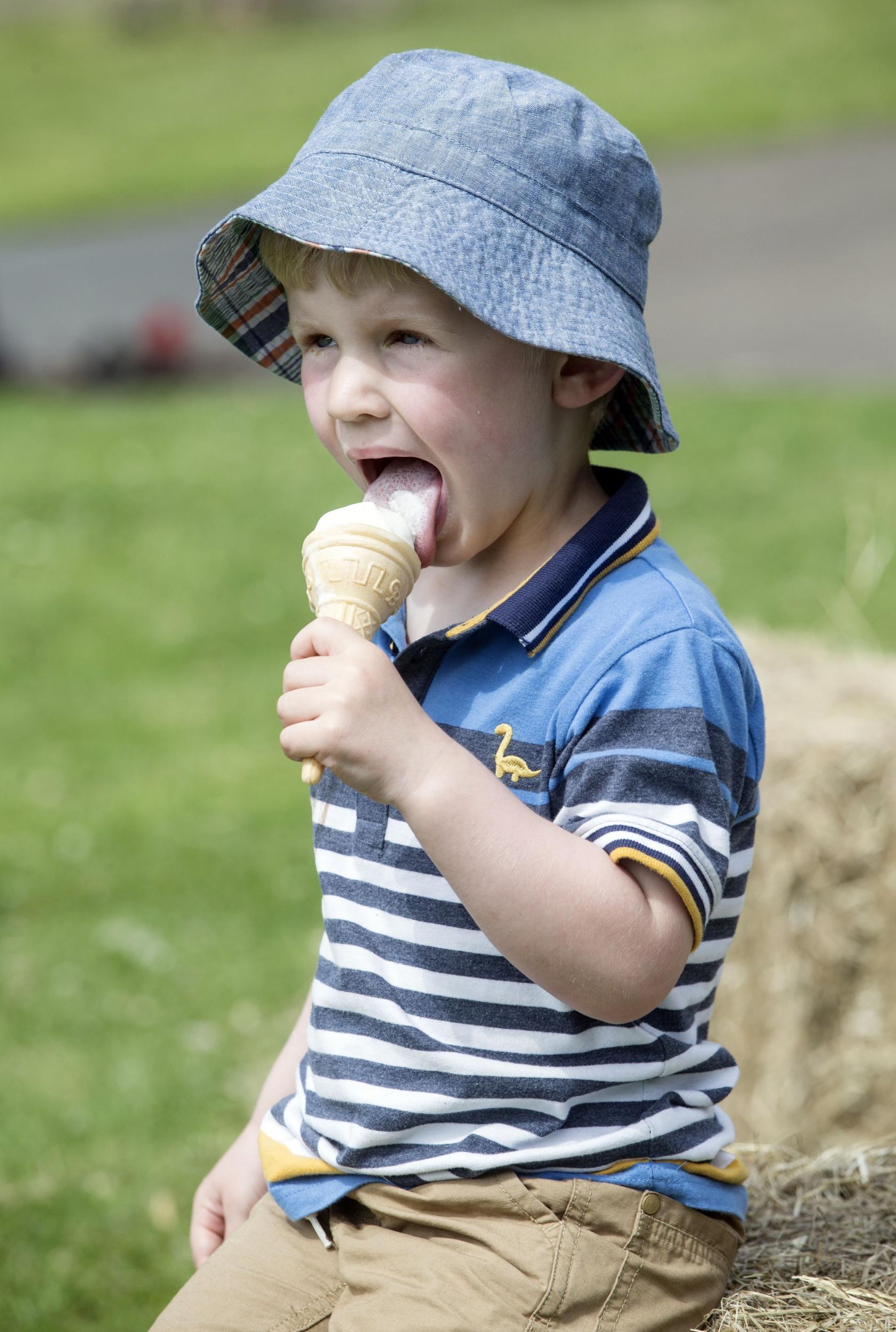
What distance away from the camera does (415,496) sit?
6.84ft

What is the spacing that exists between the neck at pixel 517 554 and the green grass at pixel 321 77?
20043 mm

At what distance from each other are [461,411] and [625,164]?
43cm

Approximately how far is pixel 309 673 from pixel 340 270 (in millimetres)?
570

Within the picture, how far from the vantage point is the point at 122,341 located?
14227mm

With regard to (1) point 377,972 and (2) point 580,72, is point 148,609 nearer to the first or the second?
(1) point 377,972

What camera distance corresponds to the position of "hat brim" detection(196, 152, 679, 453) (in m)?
1.95

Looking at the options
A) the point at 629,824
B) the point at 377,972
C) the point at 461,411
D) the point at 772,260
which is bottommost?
the point at 377,972

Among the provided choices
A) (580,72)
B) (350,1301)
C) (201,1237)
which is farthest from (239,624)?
(580,72)

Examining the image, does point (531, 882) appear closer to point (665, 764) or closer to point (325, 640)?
point (665, 764)

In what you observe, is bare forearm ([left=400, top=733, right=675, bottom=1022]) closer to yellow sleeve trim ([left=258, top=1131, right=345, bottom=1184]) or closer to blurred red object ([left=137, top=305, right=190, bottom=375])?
yellow sleeve trim ([left=258, top=1131, right=345, bottom=1184])

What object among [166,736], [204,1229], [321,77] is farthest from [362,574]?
[321,77]

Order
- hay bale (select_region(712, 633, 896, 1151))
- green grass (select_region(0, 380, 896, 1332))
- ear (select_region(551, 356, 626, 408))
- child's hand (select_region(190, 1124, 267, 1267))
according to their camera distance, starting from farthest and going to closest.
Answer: green grass (select_region(0, 380, 896, 1332)) → hay bale (select_region(712, 633, 896, 1151)) → child's hand (select_region(190, 1124, 267, 1267)) → ear (select_region(551, 356, 626, 408))

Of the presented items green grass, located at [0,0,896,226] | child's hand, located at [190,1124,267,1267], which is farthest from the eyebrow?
green grass, located at [0,0,896,226]

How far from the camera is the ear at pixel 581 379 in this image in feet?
7.02
